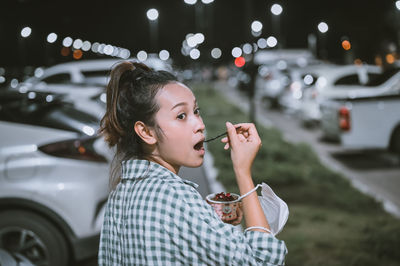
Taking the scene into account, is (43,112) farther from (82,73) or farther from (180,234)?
(82,73)

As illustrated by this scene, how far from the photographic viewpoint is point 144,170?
149cm

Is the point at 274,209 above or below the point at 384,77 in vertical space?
below

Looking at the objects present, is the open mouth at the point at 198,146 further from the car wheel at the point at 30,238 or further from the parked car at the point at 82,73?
the parked car at the point at 82,73

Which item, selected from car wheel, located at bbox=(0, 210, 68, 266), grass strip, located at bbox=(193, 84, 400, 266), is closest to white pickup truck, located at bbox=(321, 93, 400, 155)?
grass strip, located at bbox=(193, 84, 400, 266)

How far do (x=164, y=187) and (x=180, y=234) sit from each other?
157 mm

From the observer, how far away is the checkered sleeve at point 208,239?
130 cm

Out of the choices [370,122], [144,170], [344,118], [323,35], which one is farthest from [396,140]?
[323,35]

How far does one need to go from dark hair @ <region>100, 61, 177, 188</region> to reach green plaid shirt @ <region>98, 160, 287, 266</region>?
237mm

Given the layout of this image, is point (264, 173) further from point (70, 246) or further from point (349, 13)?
point (349, 13)

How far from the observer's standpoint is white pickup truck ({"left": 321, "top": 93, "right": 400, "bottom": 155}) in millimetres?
7949

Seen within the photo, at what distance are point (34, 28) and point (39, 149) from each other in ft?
81.7

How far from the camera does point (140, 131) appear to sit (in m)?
1.58

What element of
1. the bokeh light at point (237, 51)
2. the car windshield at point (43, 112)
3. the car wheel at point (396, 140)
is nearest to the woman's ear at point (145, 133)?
the car windshield at point (43, 112)

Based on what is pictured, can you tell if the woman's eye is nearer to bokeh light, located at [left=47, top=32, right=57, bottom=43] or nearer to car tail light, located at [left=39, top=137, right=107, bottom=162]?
car tail light, located at [left=39, top=137, right=107, bottom=162]
